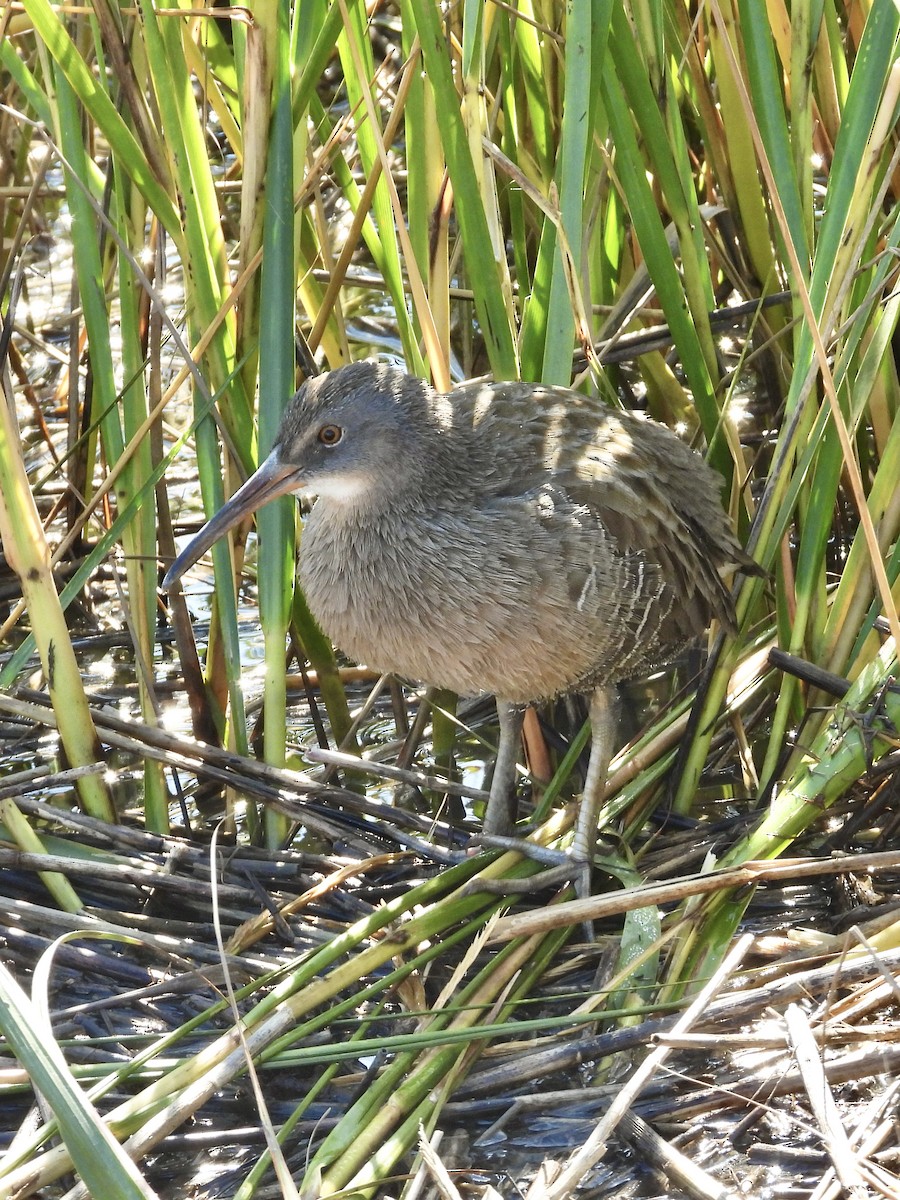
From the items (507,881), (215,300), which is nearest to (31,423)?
(215,300)

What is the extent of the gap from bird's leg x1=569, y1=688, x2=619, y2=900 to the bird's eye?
0.88 m

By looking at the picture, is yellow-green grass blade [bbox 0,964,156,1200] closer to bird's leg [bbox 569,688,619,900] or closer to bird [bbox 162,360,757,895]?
bird [bbox 162,360,757,895]

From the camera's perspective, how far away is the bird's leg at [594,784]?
3197 millimetres

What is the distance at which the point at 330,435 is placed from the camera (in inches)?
121

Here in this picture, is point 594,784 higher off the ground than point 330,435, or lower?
lower

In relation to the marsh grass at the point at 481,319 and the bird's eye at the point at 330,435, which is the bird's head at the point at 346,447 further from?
the marsh grass at the point at 481,319

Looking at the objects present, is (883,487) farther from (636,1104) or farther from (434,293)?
→ (636,1104)

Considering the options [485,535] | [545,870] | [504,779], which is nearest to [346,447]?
[485,535]

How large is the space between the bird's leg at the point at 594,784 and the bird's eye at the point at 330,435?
0.88 m

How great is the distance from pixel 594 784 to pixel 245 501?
1.04m

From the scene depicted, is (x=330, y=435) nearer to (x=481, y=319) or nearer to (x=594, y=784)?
(x=481, y=319)

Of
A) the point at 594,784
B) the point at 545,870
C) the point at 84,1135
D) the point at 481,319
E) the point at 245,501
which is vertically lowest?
the point at 545,870

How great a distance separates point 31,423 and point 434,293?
Answer: 2403mm

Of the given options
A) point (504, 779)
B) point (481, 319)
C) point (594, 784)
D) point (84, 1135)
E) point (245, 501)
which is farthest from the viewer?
point (504, 779)
